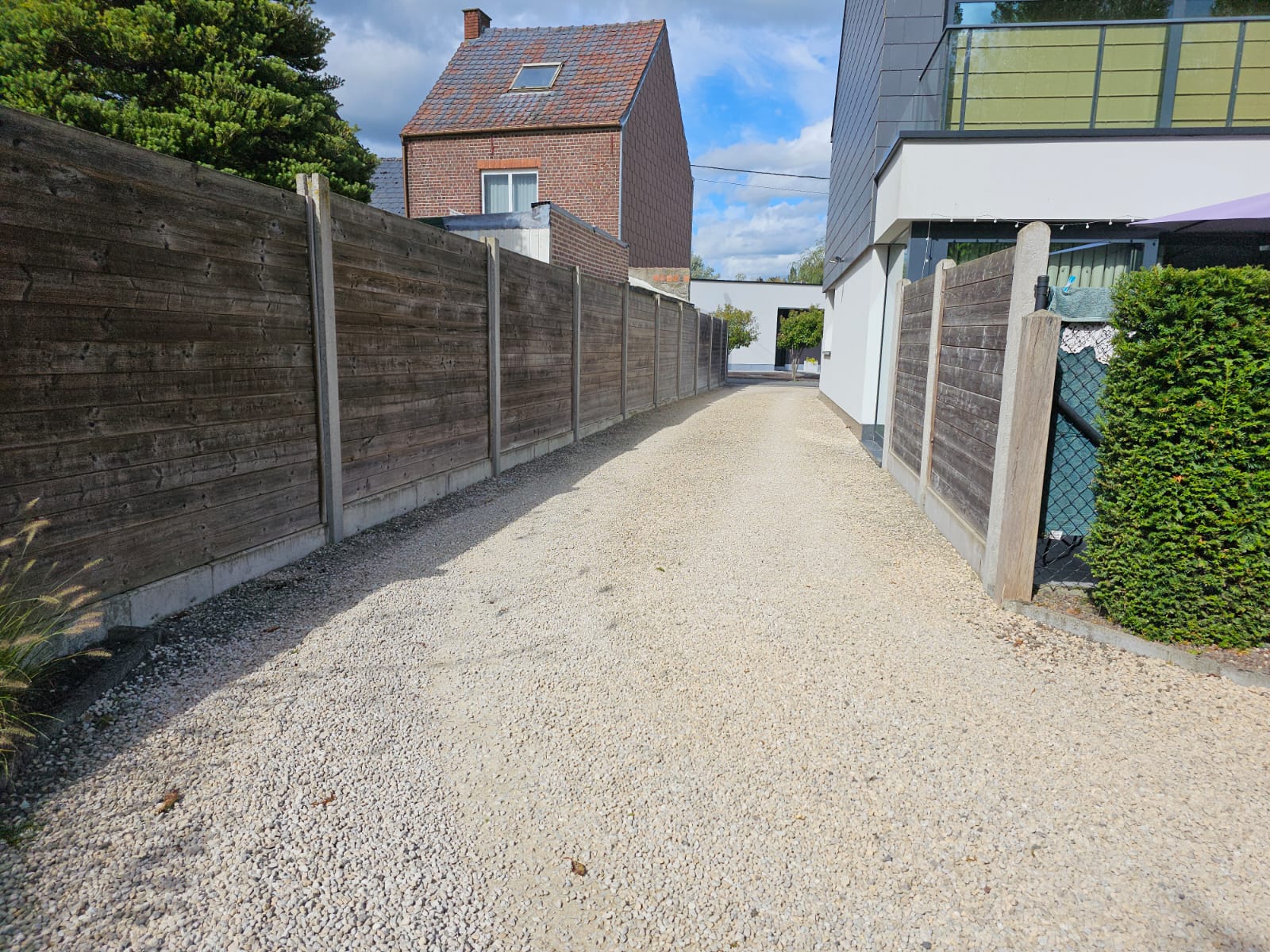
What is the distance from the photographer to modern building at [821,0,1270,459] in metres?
8.26

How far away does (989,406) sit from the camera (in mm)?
4848

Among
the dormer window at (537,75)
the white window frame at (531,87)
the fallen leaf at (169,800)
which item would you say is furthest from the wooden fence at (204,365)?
the dormer window at (537,75)

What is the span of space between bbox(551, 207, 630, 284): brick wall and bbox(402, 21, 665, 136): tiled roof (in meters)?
4.22

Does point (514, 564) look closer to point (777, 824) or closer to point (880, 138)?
→ point (777, 824)

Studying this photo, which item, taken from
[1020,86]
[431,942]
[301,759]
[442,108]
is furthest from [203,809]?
[442,108]

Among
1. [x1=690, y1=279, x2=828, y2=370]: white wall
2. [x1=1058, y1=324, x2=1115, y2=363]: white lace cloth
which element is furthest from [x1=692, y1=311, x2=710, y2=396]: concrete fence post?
[x1=690, y1=279, x2=828, y2=370]: white wall

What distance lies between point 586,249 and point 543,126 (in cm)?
664

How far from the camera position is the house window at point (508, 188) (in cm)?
2022

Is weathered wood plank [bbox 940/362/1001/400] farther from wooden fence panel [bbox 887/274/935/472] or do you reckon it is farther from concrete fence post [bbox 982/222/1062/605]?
wooden fence panel [bbox 887/274/935/472]

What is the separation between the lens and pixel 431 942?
196 cm

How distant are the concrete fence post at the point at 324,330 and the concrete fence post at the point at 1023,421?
4184 millimetres

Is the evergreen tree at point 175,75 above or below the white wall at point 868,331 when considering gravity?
above

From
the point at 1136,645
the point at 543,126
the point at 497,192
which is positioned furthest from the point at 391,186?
the point at 1136,645

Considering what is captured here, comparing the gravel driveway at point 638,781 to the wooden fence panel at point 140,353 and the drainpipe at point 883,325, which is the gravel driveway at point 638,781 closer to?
the wooden fence panel at point 140,353
